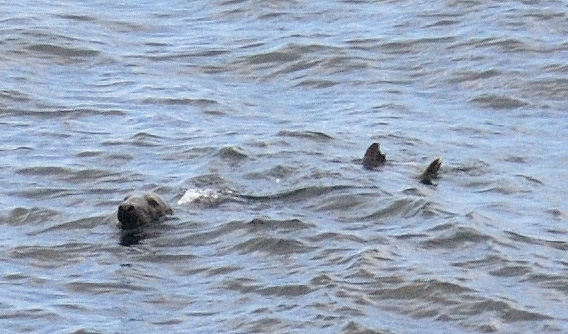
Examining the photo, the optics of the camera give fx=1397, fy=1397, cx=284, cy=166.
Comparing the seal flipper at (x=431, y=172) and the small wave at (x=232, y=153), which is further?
the small wave at (x=232, y=153)

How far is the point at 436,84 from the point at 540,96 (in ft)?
3.60

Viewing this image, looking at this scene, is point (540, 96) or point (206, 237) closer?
point (206, 237)

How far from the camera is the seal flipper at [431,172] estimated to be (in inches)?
444

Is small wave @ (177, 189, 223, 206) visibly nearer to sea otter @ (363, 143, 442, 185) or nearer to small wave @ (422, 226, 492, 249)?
sea otter @ (363, 143, 442, 185)

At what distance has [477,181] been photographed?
11.3 m

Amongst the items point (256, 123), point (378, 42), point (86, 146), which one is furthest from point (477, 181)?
point (378, 42)

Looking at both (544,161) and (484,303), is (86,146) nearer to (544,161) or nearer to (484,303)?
(544,161)

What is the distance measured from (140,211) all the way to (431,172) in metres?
2.58

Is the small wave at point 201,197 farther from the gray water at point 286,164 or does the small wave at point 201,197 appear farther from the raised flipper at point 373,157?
the raised flipper at point 373,157

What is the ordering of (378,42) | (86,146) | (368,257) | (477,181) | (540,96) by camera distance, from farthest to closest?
(378,42) < (540,96) < (86,146) < (477,181) < (368,257)

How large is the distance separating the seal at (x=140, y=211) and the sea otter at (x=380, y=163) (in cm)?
193

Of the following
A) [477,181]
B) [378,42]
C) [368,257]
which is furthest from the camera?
[378,42]

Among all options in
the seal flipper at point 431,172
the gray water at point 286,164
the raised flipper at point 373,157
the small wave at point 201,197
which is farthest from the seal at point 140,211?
the seal flipper at point 431,172

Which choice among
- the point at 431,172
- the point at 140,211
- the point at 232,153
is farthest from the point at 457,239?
the point at 232,153
